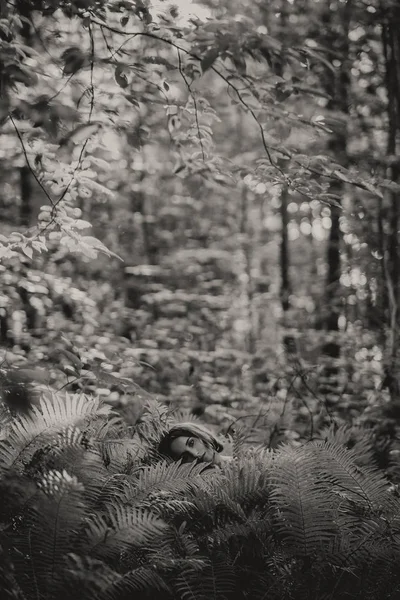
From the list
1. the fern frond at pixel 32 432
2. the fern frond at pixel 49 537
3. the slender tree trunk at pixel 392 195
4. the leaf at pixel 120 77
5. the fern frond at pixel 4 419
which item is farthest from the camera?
the slender tree trunk at pixel 392 195

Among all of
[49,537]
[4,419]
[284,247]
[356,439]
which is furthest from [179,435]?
[284,247]

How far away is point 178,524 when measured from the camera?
291 cm

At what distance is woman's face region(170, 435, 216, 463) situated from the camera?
11.1 ft

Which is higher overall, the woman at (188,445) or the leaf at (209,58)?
the leaf at (209,58)

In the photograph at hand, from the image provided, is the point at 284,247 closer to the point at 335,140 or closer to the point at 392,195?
the point at 335,140

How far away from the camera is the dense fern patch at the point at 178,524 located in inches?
87.4

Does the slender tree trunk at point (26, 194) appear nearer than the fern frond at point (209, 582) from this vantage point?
No

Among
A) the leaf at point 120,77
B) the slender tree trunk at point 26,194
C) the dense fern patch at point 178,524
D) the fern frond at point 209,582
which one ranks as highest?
the slender tree trunk at point 26,194

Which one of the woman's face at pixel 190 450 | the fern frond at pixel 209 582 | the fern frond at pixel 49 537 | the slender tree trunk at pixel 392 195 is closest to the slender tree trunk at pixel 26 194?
the woman's face at pixel 190 450

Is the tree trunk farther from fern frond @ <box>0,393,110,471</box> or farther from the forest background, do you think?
fern frond @ <box>0,393,110,471</box>

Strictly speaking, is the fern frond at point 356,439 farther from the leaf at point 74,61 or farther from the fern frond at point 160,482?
the leaf at point 74,61

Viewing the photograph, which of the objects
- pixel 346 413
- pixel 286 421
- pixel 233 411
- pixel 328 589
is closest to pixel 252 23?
pixel 328 589

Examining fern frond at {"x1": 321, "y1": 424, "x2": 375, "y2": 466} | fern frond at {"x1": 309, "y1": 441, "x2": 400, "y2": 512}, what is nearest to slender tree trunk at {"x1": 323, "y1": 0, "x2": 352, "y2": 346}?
fern frond at {"x1": 321, "y1": 424, "x2": 375, "y2": 466}

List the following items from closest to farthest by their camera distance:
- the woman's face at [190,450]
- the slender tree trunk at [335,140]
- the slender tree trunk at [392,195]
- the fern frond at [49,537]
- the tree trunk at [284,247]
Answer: the fern frond at [49,537], the woman's face at [190,450], the slender tree trunk at [392,195], the slender tree trunk at [335,140], the tree trunk at [284,247]
